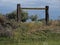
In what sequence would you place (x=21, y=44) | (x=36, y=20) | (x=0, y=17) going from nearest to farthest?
(x=21, y=44) < (x=0, y=17) < (x=36, y=20)

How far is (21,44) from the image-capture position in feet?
49.1

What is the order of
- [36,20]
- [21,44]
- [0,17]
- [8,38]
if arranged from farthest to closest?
[36,20] → [0,17] → [8,38] → [21,44]

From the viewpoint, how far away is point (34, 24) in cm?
2303

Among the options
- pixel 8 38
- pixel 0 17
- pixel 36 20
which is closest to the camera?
pixel 8 38

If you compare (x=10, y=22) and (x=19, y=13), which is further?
(x=19, y=13)

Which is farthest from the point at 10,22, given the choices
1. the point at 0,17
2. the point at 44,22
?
the point at 44,22

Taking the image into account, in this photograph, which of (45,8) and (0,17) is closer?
(0,17)

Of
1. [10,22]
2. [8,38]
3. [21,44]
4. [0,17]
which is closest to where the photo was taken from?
[21,44]

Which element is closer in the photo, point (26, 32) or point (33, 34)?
point (33, 34)

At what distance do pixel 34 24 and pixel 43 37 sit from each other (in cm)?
473

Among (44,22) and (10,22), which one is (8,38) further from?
(44,22)

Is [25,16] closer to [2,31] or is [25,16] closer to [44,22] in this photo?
[44,22]

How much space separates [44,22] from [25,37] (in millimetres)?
7759

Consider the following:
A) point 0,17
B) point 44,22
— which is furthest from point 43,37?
point 44,22
